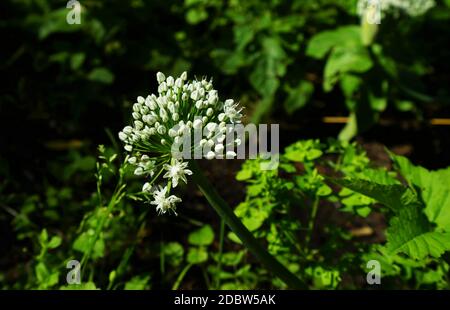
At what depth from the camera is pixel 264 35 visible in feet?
10.8

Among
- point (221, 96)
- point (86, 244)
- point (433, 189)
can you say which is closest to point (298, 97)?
point (221, 96)

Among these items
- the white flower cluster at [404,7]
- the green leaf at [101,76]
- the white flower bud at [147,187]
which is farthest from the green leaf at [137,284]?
the white flower cluster at [404,7]

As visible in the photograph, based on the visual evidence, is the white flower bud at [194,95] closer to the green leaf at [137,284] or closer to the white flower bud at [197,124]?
the white flower bud at [197,124]

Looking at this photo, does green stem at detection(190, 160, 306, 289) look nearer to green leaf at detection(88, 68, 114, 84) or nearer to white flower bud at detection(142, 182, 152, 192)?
white flower bud at detection(142, 182, 152, 192)

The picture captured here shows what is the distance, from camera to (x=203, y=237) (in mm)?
2387

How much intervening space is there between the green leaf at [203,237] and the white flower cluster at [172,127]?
2.89ft

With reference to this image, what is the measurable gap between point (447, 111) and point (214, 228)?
2282 mm

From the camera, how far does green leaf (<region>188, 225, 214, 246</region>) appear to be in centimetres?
237

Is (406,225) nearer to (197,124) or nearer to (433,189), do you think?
(433,189)

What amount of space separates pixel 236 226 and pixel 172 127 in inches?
14.3

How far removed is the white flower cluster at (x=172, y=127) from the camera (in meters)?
1.43

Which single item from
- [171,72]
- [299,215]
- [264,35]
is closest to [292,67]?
[264,35]

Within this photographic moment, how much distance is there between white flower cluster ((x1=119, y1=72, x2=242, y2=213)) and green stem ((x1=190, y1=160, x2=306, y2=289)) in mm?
60
